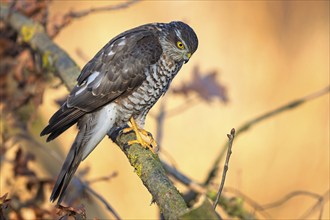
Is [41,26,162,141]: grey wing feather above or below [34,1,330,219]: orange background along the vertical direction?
above

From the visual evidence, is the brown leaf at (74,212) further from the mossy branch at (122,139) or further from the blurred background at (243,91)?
the blurred background at (243,91)

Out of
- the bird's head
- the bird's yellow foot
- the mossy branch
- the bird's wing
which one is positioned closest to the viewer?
the mossy branch

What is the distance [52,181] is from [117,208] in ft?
4.23

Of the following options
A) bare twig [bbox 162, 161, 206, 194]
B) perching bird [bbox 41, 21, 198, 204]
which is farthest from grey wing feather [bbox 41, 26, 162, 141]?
bare twig [bbox 162, 161, 206, 194]

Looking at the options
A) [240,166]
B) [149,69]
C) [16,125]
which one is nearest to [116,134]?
[149,69]

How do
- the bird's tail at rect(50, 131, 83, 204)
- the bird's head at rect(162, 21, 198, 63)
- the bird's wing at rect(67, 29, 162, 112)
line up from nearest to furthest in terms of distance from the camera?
the bird's tail at rect(50, 131, 83, 204), the bird's wing at rect(67, 29, 162, 112), the bird's head at rect(162, 21, 198, 63)

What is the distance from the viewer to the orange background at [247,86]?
20.0 feet

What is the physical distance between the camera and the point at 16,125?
196 inches

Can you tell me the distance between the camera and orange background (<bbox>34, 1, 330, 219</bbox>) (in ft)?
20.0

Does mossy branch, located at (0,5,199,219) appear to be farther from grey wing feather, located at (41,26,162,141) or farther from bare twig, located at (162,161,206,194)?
bare twig, located at (162,161,206,194)

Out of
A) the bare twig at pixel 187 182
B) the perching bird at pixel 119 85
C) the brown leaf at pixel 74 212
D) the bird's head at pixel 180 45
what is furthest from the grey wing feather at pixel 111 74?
the brown leaf at pixel 74 212

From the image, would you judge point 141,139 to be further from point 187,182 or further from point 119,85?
point 187,182

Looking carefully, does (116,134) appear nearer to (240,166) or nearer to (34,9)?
(34,9)

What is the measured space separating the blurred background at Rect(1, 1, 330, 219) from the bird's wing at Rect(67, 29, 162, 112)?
2049mm
